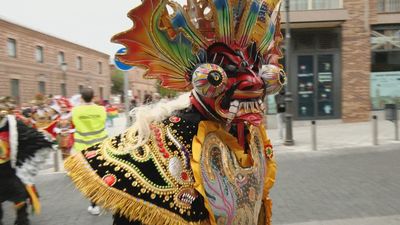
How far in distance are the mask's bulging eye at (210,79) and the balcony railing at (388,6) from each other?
16.9 m

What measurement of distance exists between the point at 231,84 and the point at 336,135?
38.7ft

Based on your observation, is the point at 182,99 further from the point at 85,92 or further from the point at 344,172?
the point at 344,172

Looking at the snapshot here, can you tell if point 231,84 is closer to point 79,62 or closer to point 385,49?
point 385,49

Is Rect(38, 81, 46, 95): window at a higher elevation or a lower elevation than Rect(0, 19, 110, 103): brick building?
lower

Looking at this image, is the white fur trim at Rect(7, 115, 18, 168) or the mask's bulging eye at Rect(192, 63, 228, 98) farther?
the white fur trim at Rect(7, 115, 18, 168)

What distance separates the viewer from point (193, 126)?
5.92ft

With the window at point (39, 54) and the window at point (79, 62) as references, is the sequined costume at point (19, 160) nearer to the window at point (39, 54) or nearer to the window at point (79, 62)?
the window at point (39, 54)

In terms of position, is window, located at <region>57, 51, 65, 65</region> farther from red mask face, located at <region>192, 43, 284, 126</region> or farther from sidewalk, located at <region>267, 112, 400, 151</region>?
red mask face, located at <region>192, 43, 284, 126</region>

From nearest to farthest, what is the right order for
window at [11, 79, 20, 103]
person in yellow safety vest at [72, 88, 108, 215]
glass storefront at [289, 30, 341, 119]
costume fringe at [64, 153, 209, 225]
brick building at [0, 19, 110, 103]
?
1. costume fringe at [64, 153, 209, 225]
2. person in yellow safety vest at [72, 88, 108, 215]
3. glass storefront at [289, 30, 341, 119]
4. brick building at [0, 19, 110, 103]
5. window at [11, 79, 20, 103]

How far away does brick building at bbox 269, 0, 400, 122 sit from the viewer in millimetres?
15765

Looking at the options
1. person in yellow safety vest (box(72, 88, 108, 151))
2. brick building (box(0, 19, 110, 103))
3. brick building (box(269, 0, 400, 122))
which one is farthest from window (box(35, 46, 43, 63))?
person in yellow safety vest (box(72, 88, 108, 151))

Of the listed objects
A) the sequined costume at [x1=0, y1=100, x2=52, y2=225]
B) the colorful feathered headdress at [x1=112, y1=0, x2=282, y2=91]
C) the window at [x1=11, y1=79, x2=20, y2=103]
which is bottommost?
the sequined costume at [x1=0, y1=100, x2=52, y2=225]

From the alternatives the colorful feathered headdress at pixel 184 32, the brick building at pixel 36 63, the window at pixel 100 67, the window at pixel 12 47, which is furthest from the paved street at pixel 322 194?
the window at pixel 100 67

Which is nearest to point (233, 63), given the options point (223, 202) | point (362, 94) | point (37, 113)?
point (223, 202)
